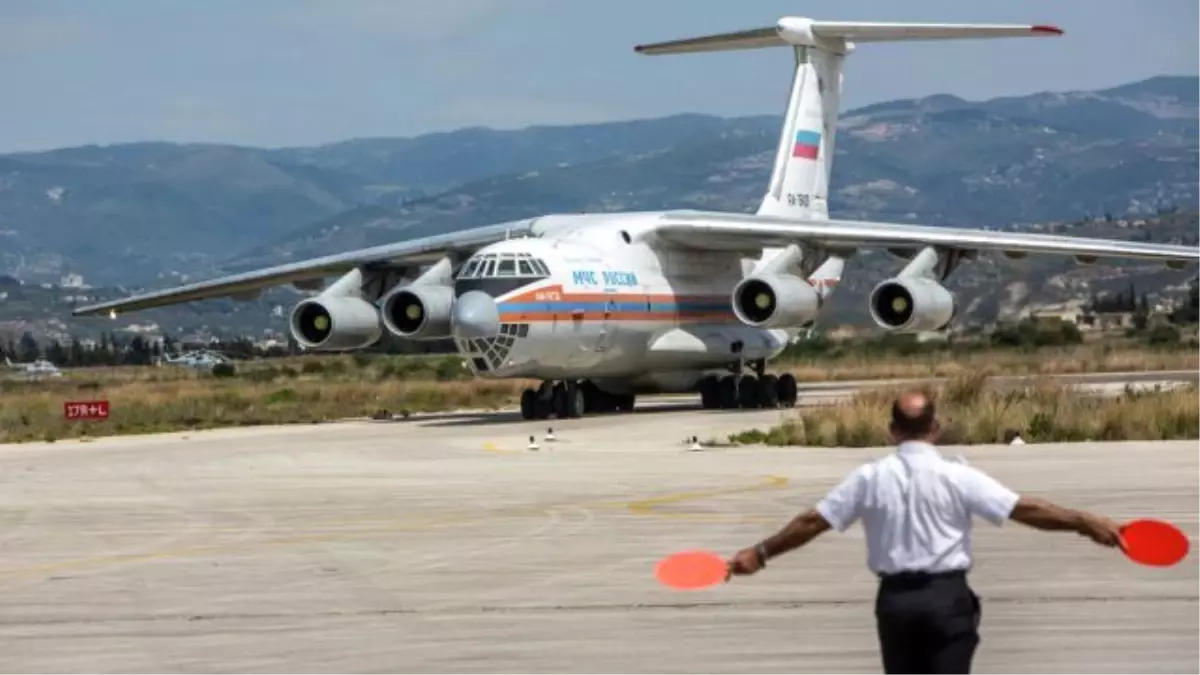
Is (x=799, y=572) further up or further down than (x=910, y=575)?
further down

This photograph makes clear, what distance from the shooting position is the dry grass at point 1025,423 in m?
25.8

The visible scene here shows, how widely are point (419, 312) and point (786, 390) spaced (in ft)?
21.1

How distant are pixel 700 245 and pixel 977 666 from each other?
26450 millimetres

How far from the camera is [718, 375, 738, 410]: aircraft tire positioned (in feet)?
122

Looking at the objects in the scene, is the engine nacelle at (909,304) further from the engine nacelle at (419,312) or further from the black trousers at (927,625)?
the black trousers at (927,625)

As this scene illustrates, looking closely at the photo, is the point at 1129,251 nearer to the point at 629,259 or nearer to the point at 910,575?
the point at 629,259

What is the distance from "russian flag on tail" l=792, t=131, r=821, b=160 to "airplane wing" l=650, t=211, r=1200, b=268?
4620 millimetres

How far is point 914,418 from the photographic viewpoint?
793cm

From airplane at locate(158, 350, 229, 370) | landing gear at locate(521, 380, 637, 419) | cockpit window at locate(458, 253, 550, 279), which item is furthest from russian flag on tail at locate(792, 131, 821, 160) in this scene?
airplane at locate(158, 350, 229, 370)

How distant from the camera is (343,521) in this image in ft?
58.3

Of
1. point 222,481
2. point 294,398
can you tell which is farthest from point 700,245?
point 222,481

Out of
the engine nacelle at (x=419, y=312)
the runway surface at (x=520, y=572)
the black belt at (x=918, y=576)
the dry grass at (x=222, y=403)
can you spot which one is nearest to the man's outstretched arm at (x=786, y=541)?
the black belt at (x=918, y=576)

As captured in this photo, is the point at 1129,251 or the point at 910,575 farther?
the point at 1129,251

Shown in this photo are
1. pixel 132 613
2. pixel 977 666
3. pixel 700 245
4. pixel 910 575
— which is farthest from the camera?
pixel 700 245
